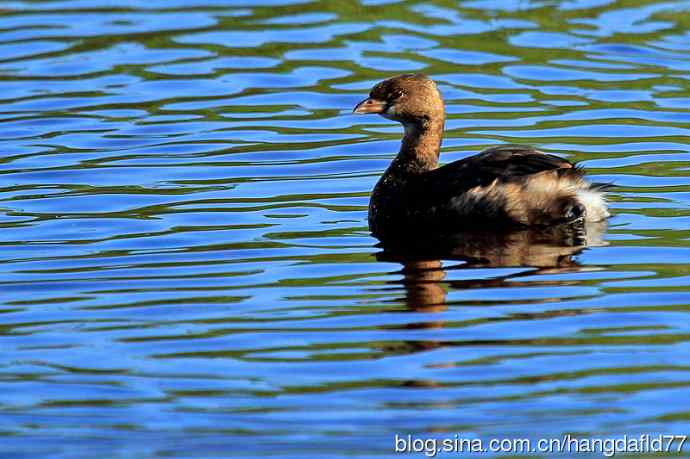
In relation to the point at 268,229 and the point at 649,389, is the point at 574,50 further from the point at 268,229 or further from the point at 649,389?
the point at 649,389

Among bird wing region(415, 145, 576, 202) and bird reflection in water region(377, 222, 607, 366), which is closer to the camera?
bird reflection in water region(377, 222, 607, 366)

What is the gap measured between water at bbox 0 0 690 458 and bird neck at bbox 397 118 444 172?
609 millimetres

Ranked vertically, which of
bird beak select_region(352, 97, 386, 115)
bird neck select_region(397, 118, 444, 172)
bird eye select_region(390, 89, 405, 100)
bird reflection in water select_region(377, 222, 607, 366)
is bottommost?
bird reflection in water select_region(377, 222, 607, 366)

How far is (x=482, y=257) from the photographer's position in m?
9.66

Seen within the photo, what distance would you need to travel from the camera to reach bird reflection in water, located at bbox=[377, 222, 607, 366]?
876 cm

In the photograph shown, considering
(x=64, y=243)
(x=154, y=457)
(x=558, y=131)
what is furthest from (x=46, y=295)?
(x=558, y=131)

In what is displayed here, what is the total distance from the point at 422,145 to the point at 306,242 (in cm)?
154

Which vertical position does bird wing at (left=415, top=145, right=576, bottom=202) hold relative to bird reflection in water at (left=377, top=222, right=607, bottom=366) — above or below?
above

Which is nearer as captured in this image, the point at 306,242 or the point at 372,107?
the point at 306,242

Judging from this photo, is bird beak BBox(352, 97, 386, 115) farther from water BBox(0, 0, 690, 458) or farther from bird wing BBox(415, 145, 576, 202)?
bird wing BBox(415, 145, 576, 202)

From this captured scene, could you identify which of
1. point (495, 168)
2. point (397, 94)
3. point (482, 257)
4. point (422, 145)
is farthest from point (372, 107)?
point (482, 257)

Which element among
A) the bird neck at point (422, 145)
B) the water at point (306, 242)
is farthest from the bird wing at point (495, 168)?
the bird neck at point (422, 145)

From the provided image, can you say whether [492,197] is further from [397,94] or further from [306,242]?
[397,94]

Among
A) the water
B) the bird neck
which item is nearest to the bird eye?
the bird neck
